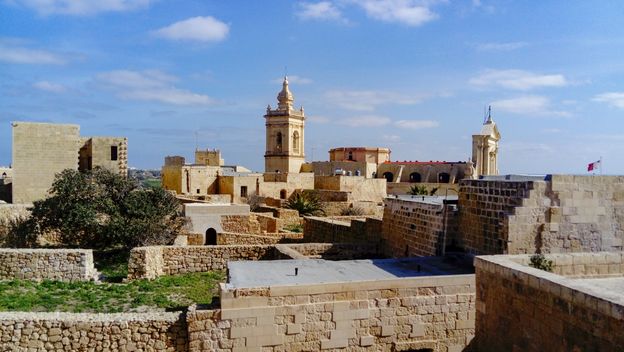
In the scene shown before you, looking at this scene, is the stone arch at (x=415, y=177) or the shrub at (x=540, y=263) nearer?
the shrub at (x=540, y=263)

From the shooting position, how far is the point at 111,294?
34.9ft

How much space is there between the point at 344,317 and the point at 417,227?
13.7 ft

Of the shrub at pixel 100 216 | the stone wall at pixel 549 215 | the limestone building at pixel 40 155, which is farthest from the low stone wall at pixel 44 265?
the limestone building at pixel 40 155

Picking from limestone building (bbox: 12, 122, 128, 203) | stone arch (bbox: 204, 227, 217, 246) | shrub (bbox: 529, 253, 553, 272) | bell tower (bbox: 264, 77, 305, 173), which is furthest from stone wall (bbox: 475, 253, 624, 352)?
bell tower (bbox: 264, 77, 305, 173)

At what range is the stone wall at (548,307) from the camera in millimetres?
4395

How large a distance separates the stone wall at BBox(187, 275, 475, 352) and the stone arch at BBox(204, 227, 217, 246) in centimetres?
1123

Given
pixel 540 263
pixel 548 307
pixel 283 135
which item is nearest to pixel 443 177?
pixel 283 135

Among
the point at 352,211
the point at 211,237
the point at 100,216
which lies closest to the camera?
the point at 100,216

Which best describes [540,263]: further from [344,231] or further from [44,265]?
[44,265]

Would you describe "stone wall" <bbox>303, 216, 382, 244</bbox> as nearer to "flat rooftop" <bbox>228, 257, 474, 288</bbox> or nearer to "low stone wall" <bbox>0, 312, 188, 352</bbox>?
"flat rooftop" <bbox>228, 257, 474, 288</bbox>

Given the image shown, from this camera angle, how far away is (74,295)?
34.1ft

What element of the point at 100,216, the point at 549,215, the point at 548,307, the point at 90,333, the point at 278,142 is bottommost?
the point at 90,333

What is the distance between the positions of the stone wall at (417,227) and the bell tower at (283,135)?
3276 centimetres

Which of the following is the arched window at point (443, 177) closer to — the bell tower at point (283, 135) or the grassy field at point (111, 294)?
the bell tower at point (283, 135)
